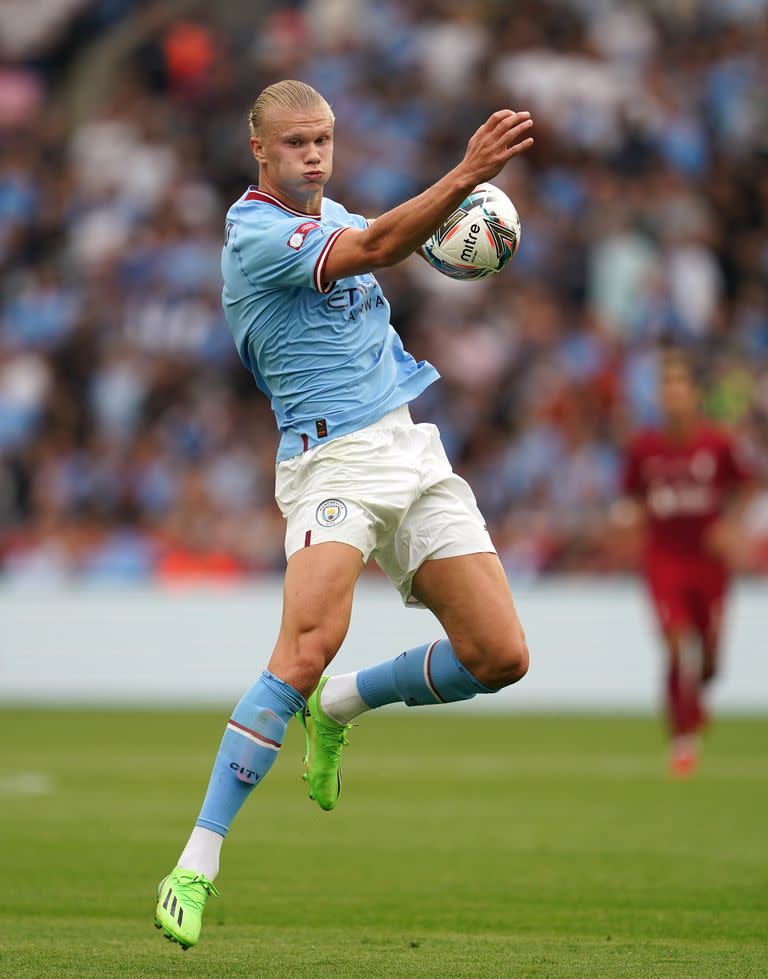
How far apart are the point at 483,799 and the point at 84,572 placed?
7.58 meters

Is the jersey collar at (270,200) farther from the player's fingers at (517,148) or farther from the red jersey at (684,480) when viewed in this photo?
the red jersey at (684,480)

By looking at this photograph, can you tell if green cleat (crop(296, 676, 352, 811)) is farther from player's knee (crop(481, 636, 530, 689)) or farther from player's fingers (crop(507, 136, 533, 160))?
player's fingers (crop(507, 136, 533, 160))

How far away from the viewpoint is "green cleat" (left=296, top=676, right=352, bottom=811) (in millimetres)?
6371

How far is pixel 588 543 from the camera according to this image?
51.8 feet

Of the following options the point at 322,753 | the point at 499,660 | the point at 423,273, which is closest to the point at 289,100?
the point at 499,660

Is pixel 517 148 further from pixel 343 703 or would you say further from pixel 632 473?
pixel 632 473

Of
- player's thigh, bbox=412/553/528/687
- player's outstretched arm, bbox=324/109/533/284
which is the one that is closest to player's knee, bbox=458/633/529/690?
player's thigh, bbox=412/553/528/687

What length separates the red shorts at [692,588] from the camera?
1230 centimetres

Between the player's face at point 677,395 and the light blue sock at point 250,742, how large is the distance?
23.3 ft

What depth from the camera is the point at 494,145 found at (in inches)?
217

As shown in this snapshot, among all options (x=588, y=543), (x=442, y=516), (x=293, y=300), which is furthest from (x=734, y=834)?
(x=588, y=543)

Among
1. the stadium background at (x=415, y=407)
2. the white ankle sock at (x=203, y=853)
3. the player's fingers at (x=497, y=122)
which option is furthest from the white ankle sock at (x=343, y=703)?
the player's fingers at (x=497, y=122)

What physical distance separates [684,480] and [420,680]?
6.38 meters

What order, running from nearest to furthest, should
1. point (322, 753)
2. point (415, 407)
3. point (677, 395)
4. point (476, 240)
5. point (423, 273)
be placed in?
point (476, 240) < point (322, 753) < point (677, 395) < point (415, 407) < point (423, 273)
